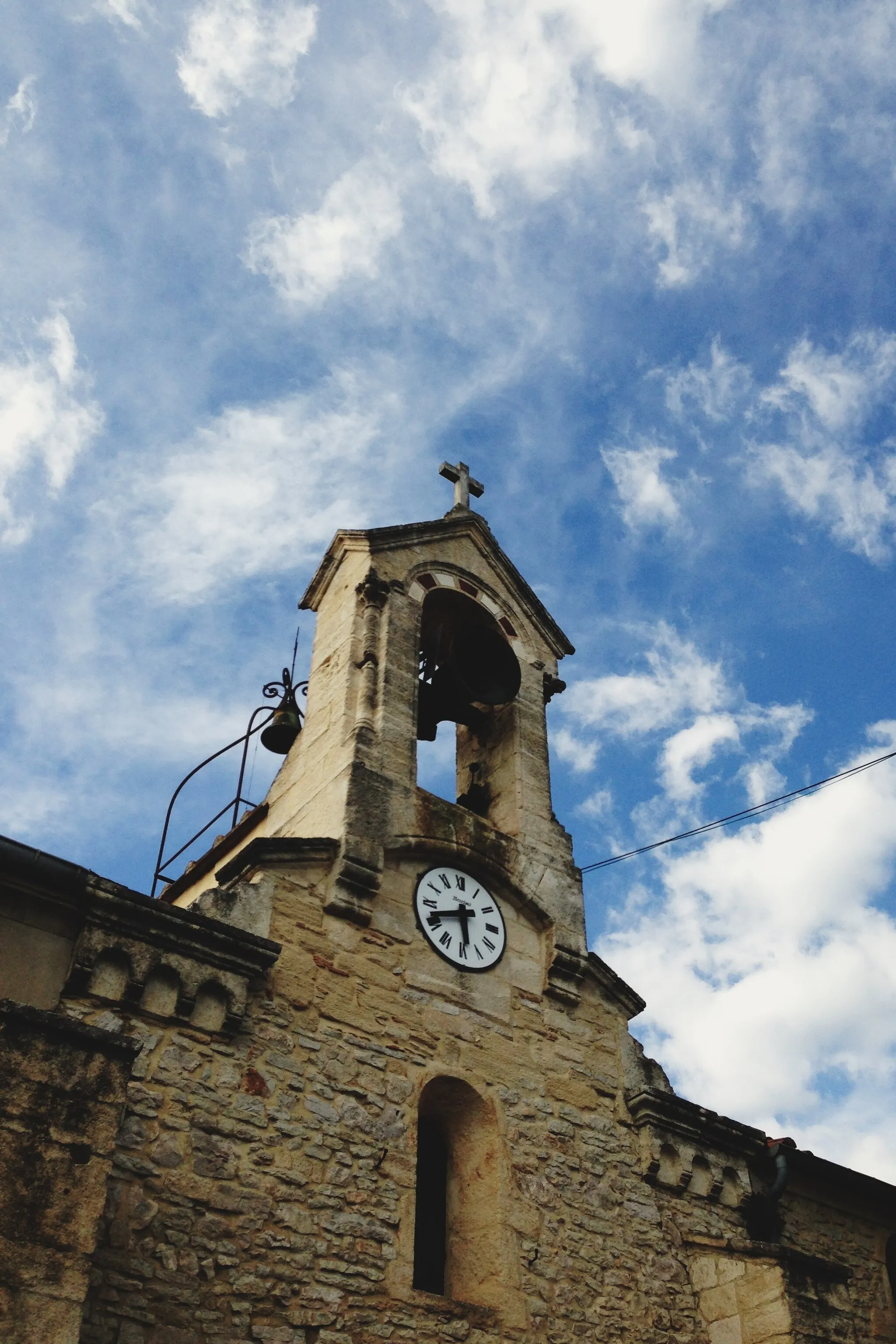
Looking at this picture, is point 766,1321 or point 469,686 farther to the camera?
point 469,686

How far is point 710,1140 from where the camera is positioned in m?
9.49

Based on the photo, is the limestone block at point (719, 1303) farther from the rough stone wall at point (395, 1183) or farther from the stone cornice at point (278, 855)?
the stone cornice at point (278, 855)

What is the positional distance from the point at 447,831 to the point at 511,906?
0.80m

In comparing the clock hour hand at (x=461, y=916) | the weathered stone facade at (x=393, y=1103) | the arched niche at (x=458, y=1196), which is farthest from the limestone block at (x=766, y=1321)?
the clock hour hand at (x=461, y=916)

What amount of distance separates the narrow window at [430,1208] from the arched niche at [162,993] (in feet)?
6.39

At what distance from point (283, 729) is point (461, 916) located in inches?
109

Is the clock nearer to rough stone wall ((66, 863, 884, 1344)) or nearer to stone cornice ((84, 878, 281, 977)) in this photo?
rough stone wall ((66, 863, 884, 1344))

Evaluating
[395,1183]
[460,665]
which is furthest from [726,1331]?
[460,665]

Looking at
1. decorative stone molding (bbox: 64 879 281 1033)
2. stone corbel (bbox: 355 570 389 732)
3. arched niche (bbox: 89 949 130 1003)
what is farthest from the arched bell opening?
arched niche (bbox: 89 949 130 1003)

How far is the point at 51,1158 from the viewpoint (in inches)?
213

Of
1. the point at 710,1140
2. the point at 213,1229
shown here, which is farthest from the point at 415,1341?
the point at 710,1140

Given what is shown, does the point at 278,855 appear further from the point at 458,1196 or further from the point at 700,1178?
the point at 700,1178

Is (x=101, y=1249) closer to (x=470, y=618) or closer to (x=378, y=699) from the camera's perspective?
(x=378, y=699)

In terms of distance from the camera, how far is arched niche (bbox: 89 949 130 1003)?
6898mm
